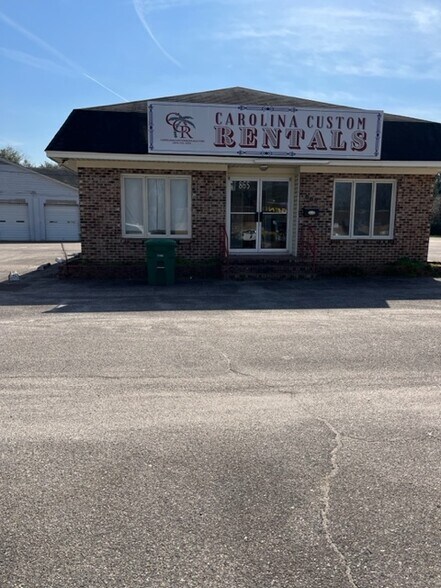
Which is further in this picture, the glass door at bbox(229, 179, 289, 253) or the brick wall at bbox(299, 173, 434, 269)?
the glass door at bbox(229, 179, 289, 253)

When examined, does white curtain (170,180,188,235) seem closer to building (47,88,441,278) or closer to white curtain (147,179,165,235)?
building (47,88,441,278)

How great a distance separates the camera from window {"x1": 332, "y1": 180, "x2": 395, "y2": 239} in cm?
1430

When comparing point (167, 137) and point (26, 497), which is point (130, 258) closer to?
point (167, 137)

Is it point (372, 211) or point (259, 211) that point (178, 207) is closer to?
point (259, 211)

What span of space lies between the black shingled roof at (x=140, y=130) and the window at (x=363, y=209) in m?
1.15

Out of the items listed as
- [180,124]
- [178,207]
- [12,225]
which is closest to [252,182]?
[178,207]

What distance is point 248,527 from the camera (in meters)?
2.89

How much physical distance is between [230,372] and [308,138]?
922 cm

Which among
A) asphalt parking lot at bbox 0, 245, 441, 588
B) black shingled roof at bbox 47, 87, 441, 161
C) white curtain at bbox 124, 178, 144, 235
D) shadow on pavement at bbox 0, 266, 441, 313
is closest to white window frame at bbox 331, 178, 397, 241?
black shingled roof at bbox 47, 87, 441, 161

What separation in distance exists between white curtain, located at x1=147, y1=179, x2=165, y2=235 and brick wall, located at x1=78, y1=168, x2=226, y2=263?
15.2 inches

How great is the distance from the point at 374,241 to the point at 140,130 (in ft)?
24.7

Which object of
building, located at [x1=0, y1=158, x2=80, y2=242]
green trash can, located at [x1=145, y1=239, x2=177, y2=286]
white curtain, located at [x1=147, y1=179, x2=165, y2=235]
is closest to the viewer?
green trash can, located at [x1=145, y1=239, x2=177, y2=286]

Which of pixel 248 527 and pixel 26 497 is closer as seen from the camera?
pixel 248 527

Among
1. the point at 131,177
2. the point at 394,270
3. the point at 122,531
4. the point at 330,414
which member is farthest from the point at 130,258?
the point at 122,531
